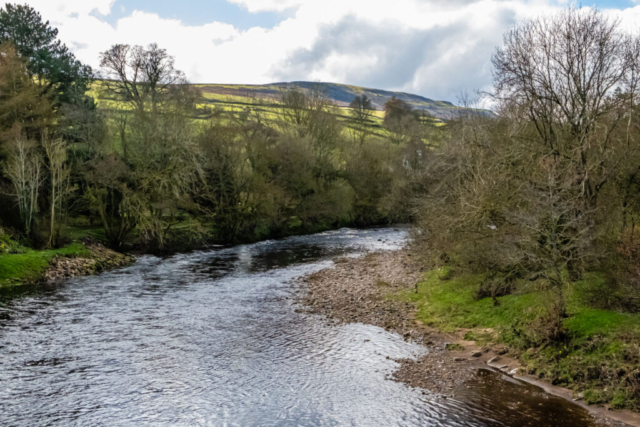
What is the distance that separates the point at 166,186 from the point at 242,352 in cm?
2579

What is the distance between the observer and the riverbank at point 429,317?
1486 cm

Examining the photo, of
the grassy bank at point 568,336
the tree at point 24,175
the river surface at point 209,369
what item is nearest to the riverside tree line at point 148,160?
the tree at point 24,175

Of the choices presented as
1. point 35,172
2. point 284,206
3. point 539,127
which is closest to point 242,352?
point 539,127

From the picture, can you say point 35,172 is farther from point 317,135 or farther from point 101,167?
point 317,135

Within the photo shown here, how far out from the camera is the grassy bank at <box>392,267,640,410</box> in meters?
12.9

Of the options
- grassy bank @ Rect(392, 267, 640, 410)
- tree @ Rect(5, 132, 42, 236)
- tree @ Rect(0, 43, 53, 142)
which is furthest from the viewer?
tree @ Rect(0, 43, 53, 142)

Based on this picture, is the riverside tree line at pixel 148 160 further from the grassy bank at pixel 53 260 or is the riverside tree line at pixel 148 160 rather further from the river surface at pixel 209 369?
the river surface at pixel 209 369

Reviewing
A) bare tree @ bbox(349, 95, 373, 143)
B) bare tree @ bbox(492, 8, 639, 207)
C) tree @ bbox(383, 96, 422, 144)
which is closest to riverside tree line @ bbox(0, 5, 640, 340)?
bare tree @ bbox(492, 8, 639, 207)

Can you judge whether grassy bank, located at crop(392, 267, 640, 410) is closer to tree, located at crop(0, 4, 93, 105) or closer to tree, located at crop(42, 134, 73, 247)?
tree, located at crop(42, 134, 73, 247)

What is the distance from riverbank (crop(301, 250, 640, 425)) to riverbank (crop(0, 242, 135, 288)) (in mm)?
14822

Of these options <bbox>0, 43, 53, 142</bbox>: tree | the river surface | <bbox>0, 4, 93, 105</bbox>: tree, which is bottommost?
the river surface

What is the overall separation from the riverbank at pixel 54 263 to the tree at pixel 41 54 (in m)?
15.9

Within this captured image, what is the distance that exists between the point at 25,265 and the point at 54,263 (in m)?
1.95

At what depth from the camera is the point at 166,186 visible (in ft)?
132
